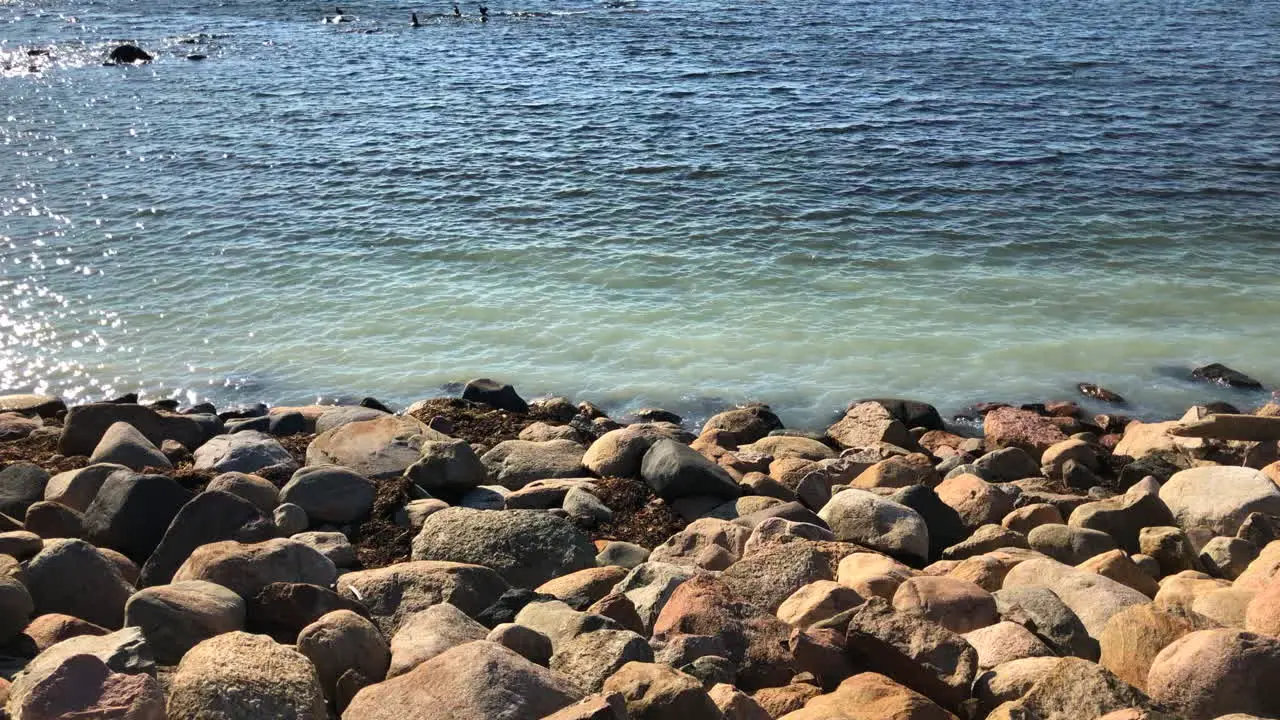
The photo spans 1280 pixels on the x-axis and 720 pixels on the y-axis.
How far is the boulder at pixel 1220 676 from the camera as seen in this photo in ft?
13.6

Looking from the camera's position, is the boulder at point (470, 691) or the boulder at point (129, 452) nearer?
the boulder at point (470, 691)

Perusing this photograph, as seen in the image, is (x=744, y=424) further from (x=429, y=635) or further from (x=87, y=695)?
(x=87, y=695)

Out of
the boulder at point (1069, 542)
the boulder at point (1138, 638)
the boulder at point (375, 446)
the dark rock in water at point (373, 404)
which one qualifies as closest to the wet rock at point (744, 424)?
the boulder at point (375, 446)

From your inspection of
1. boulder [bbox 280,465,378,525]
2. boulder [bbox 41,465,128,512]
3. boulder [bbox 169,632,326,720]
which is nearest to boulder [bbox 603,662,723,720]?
boulder [bbox 169,632,326,720]

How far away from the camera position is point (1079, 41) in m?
26.2

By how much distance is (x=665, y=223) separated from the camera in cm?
1518

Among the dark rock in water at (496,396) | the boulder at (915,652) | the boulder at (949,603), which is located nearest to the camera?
the boulder at (915,652)

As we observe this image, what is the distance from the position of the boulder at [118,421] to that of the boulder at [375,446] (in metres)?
1.10

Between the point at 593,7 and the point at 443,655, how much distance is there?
113ft

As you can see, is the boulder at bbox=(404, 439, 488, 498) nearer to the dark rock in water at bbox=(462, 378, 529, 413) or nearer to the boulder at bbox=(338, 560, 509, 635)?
the boulder at bbox=(338, 560, 509, 635)

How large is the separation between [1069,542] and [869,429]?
10.1 ft

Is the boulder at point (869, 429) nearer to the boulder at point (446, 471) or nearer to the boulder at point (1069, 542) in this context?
the boulder at point (1069, 542)

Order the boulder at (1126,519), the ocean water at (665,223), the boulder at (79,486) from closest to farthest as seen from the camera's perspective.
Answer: the boulder at (79,486)
the boulder at (1126,519)
the ocean water at (665,223)

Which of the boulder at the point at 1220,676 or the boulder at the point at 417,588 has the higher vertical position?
the boulder at the point at 1220,676
